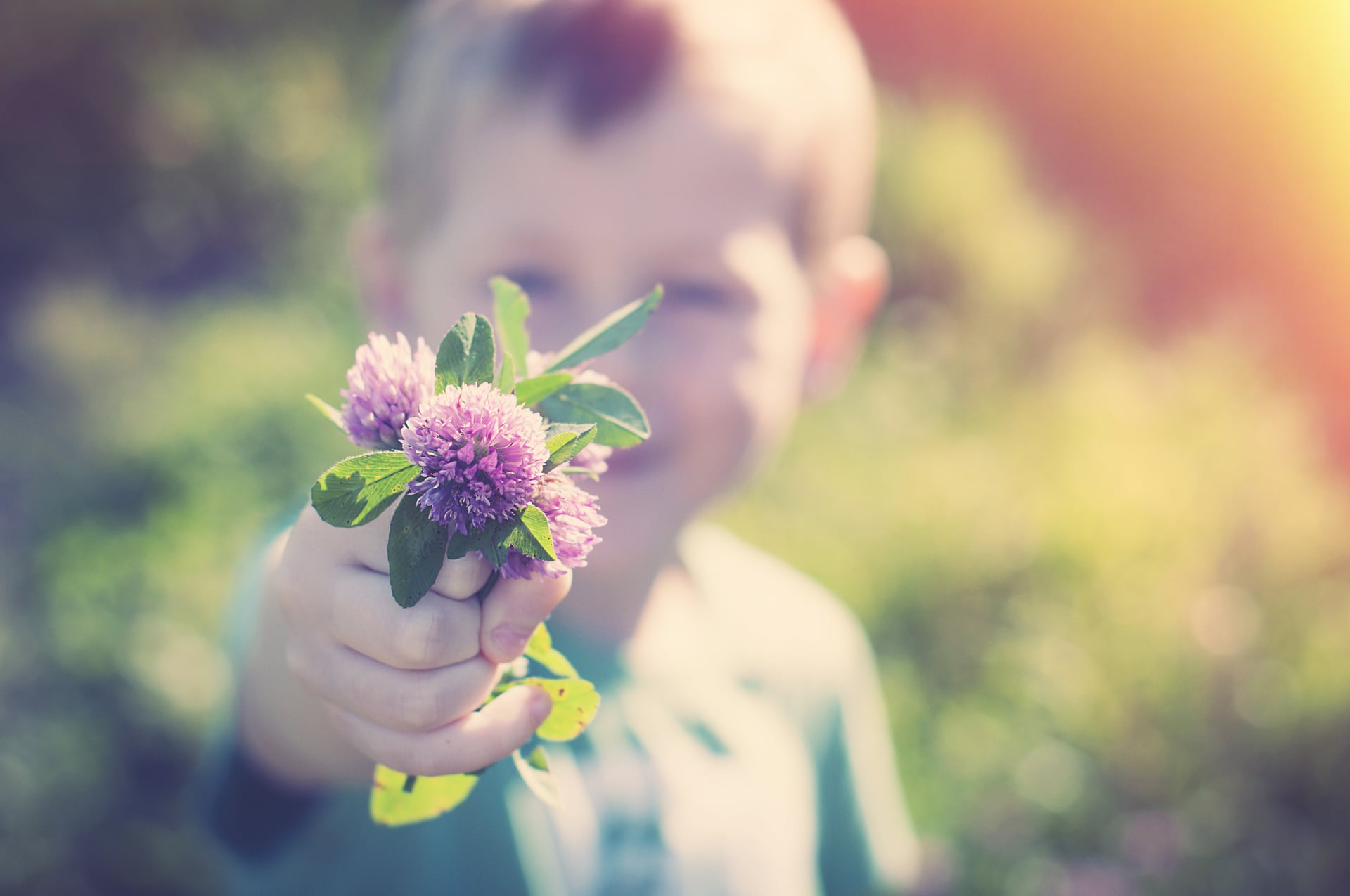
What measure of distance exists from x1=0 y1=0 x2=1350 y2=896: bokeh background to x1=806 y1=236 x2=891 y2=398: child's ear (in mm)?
698

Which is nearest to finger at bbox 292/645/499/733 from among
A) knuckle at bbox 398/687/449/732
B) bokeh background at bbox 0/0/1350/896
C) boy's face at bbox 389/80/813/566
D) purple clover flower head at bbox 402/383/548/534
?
knuckle at bbox 398/687/449/732

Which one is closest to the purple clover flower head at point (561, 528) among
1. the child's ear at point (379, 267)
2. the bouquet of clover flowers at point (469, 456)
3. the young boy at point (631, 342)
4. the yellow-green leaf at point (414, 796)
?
the bouquet of clover flowers at point (469, 456)

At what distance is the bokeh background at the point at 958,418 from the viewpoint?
1.91m

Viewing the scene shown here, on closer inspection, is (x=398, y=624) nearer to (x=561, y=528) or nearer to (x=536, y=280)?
(x=561, y=528)

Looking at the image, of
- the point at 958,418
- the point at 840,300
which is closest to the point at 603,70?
the point at 840,300

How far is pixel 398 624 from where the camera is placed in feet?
1.63

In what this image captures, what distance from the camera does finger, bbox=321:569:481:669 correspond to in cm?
49

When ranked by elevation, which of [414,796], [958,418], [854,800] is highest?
[414,796]

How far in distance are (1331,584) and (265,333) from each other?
9.14ft

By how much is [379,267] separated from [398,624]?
2.34ft

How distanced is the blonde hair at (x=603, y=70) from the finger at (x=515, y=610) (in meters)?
0.57

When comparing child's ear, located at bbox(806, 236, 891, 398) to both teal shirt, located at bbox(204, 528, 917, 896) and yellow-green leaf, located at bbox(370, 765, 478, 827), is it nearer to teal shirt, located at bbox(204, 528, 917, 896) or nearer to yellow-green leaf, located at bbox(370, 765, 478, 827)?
teal shirt, located at bbox(204, 528, 917, 896)

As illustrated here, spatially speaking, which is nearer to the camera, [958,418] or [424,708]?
[424,708]

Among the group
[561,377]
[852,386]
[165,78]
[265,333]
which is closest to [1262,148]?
[852,386]
